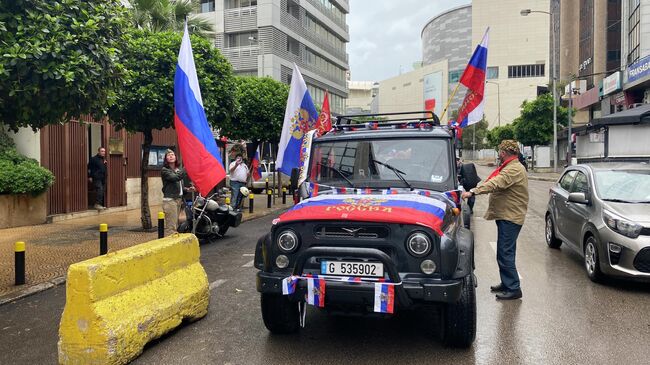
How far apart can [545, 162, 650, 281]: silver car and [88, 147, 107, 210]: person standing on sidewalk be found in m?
11.7

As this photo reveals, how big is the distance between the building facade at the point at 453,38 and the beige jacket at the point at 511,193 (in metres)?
108

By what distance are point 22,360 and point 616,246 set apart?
6.42 m

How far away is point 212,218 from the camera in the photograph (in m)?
10.6

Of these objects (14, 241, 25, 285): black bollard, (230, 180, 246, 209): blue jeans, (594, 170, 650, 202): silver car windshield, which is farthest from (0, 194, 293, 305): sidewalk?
(594, 170, 650, 202): silver car windshield

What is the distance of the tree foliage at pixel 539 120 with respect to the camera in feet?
141

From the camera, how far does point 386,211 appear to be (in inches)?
161

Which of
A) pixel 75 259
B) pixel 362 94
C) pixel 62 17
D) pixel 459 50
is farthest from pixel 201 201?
pixel 362 94

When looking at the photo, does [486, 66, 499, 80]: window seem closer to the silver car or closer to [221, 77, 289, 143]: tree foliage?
[221, 77, 289, 143]: tree foliage

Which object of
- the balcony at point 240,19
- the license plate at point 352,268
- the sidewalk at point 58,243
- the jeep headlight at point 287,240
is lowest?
the sidewalk at point 58,243

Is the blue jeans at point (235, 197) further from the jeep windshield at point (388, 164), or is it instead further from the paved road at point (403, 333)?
the jeep windshield at point (388, 164)

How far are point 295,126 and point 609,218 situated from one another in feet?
15.8

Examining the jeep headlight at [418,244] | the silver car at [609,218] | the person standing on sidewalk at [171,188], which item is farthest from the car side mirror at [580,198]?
the person standing on sidewalk at [171,188]

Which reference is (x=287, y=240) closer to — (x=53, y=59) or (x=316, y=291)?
(x=316, y=291)

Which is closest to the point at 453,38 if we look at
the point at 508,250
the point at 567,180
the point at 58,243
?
the point at 567,180
